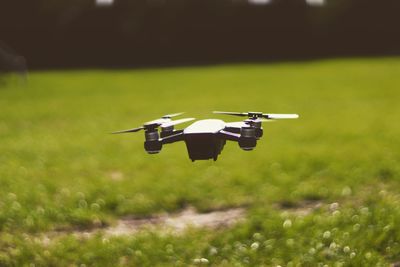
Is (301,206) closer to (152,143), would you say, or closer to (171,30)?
(152,143)

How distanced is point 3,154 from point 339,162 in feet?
24.5

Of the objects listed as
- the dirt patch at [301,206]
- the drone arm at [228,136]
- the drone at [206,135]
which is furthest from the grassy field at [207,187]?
the drone arm at [228,136]

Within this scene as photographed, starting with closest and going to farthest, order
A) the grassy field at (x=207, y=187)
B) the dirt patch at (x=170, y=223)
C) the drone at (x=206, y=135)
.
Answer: the drone at (x=206, y=135), the grassy field at (x=207, y=187), the dirt patch at (x=170, y=223)

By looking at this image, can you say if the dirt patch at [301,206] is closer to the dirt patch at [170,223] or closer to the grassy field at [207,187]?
the grassy field at [207,187]

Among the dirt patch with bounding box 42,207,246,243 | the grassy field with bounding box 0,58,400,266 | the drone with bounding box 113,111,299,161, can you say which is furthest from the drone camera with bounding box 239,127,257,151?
the dirt patch with bounding box 42,207,246,243

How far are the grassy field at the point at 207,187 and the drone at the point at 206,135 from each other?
2.06 m

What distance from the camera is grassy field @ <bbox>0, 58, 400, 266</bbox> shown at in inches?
299

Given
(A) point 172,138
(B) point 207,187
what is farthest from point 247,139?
(B) point 207,187

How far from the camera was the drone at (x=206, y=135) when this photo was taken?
2.79 meters

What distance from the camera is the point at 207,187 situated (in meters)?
10.3

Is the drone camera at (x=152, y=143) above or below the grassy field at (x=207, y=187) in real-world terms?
above

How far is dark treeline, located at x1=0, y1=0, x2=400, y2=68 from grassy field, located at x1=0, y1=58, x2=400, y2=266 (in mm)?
21650

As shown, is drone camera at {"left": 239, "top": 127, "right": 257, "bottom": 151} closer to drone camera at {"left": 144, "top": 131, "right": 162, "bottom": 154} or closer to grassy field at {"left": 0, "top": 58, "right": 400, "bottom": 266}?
drone camera at {"left": 144, "top": 131, "right": 162, "bottom": 154}

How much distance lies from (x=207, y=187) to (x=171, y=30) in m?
33.7
